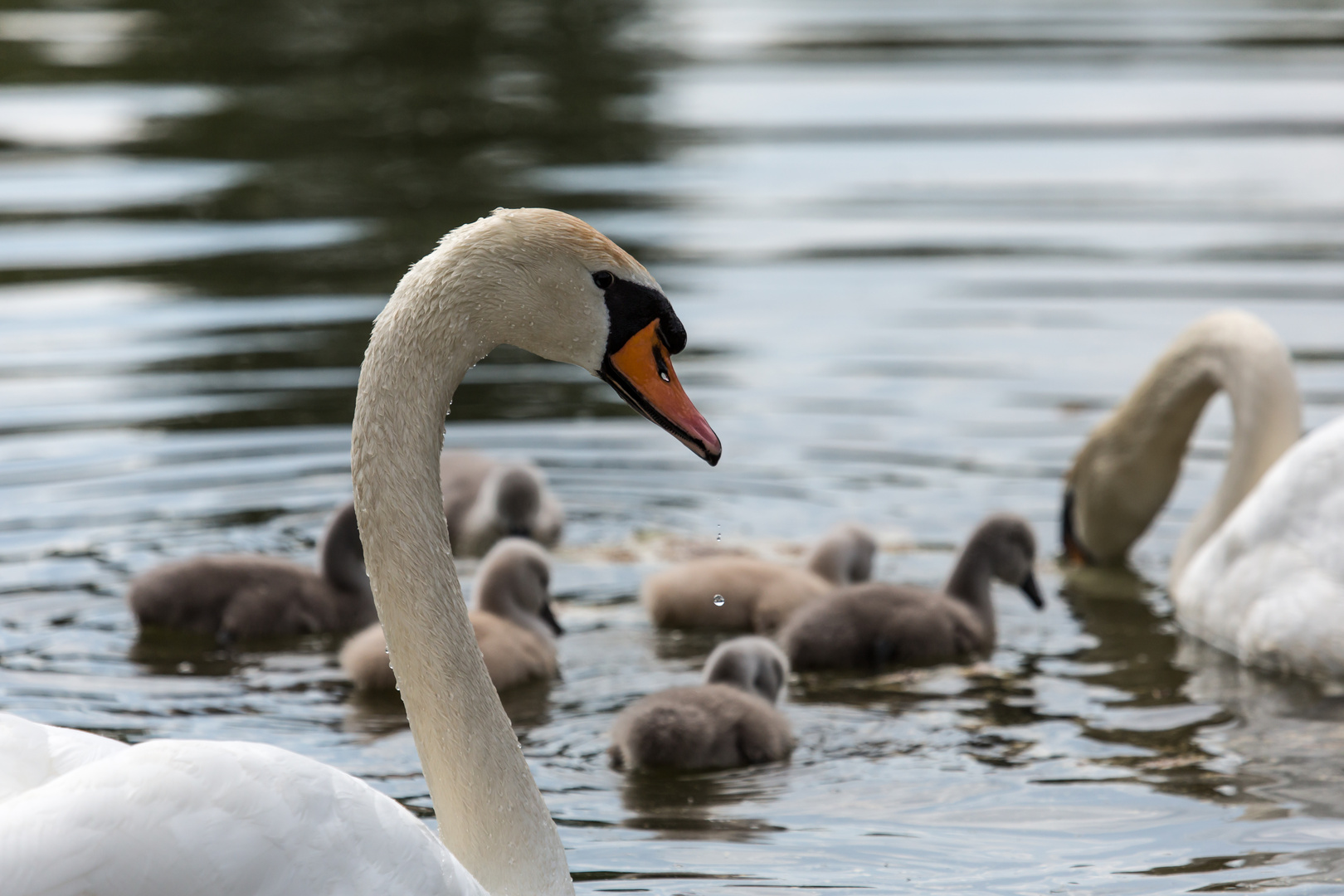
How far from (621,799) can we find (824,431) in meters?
4.00

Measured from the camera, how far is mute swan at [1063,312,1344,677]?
7195mm

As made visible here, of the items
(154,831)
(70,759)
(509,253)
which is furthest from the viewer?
(509,253)

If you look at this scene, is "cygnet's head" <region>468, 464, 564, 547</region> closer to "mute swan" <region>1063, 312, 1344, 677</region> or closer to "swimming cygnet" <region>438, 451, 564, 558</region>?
"swimming cygnet" <region>438, 451, 564, 558</region>

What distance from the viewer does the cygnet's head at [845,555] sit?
25.9 ft

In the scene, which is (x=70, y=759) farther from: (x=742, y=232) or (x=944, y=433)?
(x=742, y=232)

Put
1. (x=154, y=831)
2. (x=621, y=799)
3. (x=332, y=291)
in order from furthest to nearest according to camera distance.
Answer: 1. (x=332, y=291)
2. (x=621, y=799)
3. (x=154, y=831)

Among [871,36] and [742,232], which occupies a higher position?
[871,36]

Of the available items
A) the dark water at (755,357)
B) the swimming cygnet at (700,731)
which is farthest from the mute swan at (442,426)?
the swimming cygnet at (700,731)

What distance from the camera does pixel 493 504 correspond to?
8.52 metres

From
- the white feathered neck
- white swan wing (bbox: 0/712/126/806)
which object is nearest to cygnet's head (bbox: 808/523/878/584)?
the white feathered neck

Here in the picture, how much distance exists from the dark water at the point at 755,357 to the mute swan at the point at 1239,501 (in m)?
0.19

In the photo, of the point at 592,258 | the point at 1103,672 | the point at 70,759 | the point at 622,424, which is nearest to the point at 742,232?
the point at 622,424

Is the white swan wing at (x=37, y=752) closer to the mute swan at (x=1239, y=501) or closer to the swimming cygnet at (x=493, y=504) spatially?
the swimming cygnet at (x=493, y=504)

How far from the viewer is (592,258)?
15.1ft
